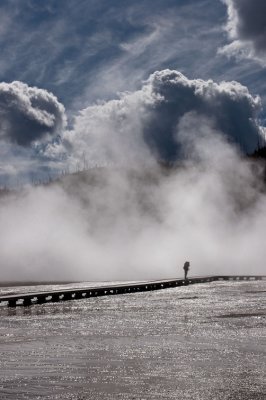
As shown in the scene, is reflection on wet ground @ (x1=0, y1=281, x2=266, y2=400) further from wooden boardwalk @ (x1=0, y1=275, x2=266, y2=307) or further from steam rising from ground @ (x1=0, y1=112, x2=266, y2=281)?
steam rising from ground @ (x1=0, y1=112, x2=266, y2=281)

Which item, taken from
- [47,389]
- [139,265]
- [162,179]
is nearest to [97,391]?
[47,389]

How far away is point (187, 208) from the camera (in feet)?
379

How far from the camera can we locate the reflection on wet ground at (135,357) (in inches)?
420

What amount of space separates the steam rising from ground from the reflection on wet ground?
55.5 m

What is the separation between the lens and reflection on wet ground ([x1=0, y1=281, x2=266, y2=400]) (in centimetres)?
1066

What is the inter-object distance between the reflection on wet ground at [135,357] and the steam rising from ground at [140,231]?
182ft

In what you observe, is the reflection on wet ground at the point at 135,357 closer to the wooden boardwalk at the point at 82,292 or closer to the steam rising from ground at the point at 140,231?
the wooden boardwalk at the point at 82,292

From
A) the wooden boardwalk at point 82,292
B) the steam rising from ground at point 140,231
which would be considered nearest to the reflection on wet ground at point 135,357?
the wooden boardwalk at point 82,292

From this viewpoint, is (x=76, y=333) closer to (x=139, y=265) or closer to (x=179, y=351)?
(x=179, y=351)

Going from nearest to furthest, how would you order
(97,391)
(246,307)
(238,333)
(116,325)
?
1. (97,391)
2. (238,333)
3. (116,325)
4. (246,307)

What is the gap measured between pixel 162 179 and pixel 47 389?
593ft

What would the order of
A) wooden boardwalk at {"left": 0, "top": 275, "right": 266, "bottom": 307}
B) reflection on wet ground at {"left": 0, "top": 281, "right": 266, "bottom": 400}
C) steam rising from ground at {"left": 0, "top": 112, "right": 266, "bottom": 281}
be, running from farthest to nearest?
1. steam rising from ground at {"left": 0, "top": 112, "right": 266, "bottom": 281}
2. wooden boardwalk at {"left": 0, "top": 275, "right": 266, "bottom": 307}
3. reflection on wet ground at {"left": 0, "top": 281, "right": 266, "bottom": 400}

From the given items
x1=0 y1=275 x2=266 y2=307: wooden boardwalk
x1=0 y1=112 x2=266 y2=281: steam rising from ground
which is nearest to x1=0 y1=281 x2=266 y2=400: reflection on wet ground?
x1=0 y1=275 x2=266 y2=307: wooden boardwalk

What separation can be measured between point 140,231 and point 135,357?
115 meters
